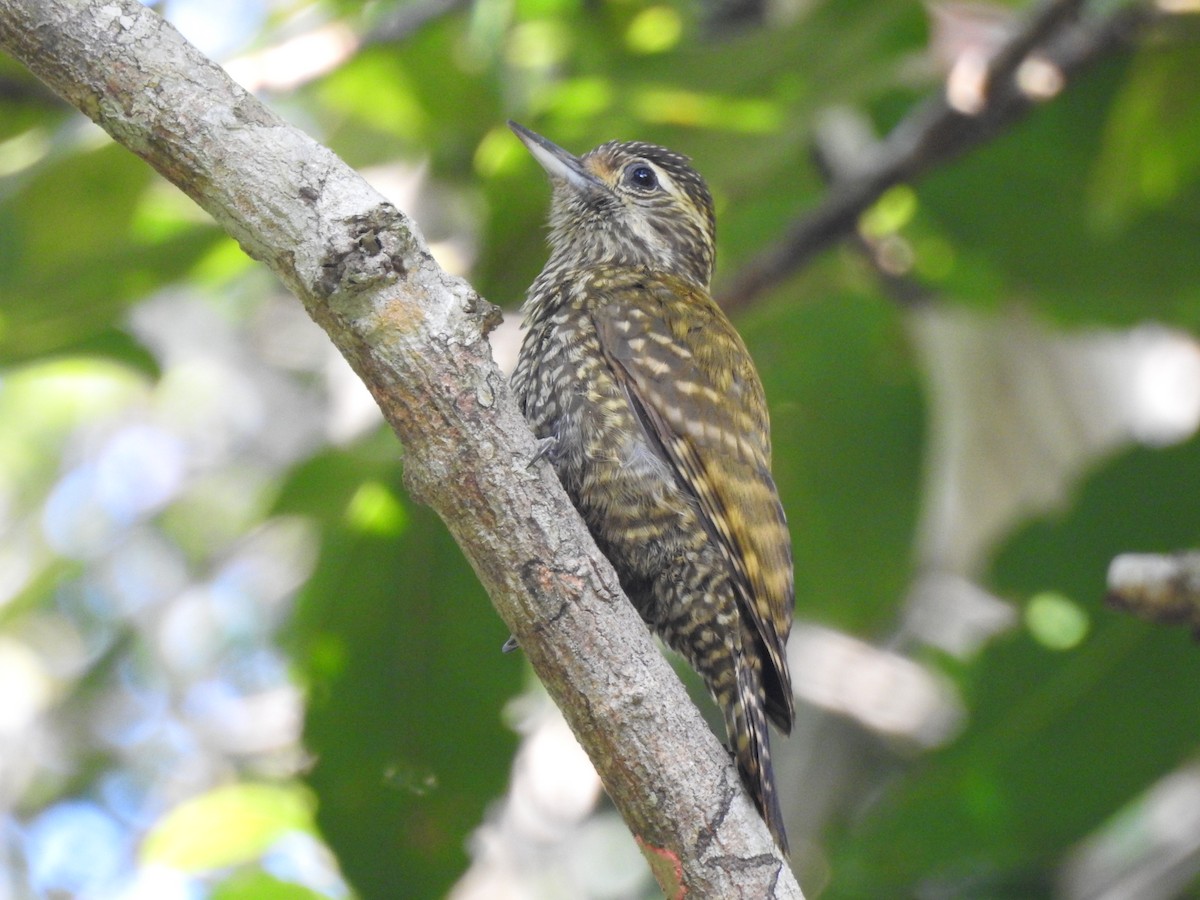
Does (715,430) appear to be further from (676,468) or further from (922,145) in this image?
(922,145)

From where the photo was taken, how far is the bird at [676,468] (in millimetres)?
2867

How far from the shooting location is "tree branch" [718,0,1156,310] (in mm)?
→ 4031

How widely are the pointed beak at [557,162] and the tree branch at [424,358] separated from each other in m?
1.47

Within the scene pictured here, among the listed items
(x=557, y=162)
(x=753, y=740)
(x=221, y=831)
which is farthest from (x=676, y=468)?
(x=221, y=831)

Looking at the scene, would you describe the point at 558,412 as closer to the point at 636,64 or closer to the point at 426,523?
the point at 426,523

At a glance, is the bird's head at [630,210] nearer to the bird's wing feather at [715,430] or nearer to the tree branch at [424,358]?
the bird's wing feather at [715,430]

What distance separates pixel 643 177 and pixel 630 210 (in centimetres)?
15

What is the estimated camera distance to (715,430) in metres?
2.98

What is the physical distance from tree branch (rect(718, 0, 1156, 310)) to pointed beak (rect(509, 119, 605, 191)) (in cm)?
70

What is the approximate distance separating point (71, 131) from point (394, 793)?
6.33 ft

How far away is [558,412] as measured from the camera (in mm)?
2998

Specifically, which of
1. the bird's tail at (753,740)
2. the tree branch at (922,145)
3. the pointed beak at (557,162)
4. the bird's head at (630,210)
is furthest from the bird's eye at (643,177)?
the bird's tail at (753,740)

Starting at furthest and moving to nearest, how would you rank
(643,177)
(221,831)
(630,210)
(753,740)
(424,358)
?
(221,831), (643,177), (630,210), (753,740), (424,358)

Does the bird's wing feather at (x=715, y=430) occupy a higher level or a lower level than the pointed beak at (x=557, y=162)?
lower
